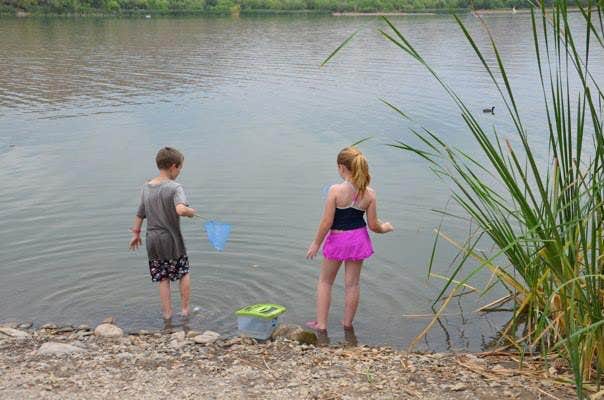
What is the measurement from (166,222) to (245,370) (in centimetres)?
165

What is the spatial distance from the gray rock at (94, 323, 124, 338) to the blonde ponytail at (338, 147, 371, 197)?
6.64 ft

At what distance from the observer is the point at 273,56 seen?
94.4 feet

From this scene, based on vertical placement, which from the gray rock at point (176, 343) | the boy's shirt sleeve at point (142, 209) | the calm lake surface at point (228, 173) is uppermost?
the boy's shirt sleeve at point (142, 209)

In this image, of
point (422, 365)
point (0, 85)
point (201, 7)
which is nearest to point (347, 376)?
point (422, 365)

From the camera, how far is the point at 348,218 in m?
5.71

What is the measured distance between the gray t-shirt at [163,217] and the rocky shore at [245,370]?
0.68 m

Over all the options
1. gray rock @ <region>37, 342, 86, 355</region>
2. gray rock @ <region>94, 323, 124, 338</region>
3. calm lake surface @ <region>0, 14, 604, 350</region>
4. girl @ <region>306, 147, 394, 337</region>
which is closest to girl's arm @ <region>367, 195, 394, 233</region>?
girl @ <region>306, 147, 394, 337</region>

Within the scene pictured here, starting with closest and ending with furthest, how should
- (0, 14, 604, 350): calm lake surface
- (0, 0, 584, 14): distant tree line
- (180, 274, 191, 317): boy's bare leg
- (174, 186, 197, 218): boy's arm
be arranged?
(174, 186, 197, 218): boy's arm → (180, 274, 191, 317): boy's bare leg → (0, 14, 604, 350): calm lake surface → (0, 0, 584, 14): distant tree line

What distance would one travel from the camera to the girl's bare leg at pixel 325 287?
5.92m

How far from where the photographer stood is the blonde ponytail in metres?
5.54

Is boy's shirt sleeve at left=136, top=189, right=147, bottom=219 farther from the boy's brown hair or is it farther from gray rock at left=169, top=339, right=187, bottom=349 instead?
gray rock at left=169, top=339, right=187, bottom=349

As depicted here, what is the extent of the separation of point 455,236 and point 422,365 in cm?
353

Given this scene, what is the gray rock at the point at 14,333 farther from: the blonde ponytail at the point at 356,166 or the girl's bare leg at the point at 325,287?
the blonde ponytail at the point at 356,166

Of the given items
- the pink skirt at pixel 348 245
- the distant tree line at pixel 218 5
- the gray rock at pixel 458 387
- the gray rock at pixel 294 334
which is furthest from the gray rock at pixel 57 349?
the distant tree line at pixel 218 5
